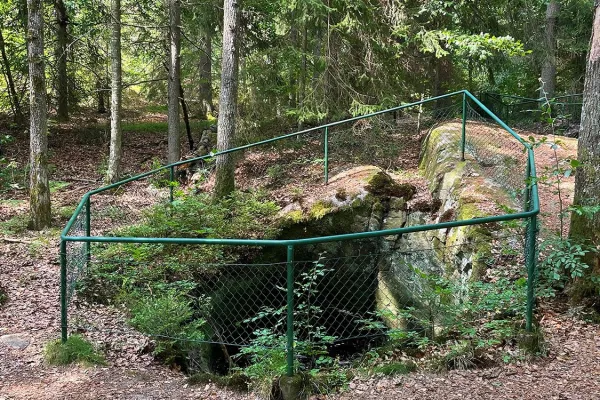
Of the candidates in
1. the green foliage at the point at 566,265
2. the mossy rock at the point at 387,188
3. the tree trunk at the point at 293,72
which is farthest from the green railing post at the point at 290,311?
the tree trunk at the point at 293,72

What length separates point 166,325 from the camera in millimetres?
4719

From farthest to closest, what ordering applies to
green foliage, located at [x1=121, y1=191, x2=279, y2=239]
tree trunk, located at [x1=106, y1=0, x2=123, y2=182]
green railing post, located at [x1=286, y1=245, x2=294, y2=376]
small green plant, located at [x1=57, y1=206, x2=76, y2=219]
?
tree trunk, located at [x1=106, y1=0, x2=123, y2=182] → small green plant, located at [x1=57, y1=206, x2=76, y2=219] → green foliage, located at [x1=121, y1=191, x2=279, y2=239] → green railing post, located at [x1=286, y1=245, x2=294, y2=376]

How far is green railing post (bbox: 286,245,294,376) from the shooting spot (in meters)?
3.50

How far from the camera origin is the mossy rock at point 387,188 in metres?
8.55

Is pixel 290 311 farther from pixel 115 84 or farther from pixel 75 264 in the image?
pixel 115 84

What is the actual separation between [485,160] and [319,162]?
3.65 m

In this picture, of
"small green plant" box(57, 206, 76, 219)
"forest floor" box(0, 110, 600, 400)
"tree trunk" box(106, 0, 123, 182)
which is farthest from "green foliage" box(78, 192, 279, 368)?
"tree trunk" box(106, 0, 123, 182)

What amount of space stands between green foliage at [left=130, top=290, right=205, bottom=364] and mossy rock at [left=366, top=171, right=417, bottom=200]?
4.41 metres

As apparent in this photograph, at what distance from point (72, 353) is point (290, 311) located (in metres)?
2.18

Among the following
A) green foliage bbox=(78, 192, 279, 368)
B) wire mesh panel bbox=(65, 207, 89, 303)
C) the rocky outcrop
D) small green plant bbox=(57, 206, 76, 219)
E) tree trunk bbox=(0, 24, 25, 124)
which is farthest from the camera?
tree trunk bbox=(0, 24, 25, 124)

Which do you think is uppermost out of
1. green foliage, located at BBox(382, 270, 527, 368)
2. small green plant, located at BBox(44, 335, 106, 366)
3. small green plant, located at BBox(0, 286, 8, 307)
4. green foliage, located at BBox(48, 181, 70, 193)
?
green foliage, located at BBox(48, 181, 70, 193)

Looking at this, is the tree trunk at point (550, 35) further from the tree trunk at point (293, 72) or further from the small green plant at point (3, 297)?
the small green plant at point (3, 297)

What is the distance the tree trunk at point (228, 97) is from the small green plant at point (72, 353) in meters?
4.88

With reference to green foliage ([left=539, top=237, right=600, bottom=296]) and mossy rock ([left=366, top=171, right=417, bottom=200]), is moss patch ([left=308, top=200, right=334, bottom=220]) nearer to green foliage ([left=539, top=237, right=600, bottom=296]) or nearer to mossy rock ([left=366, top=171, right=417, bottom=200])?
mossy rock ([left=366, top=171, right=417, bottom=200])
